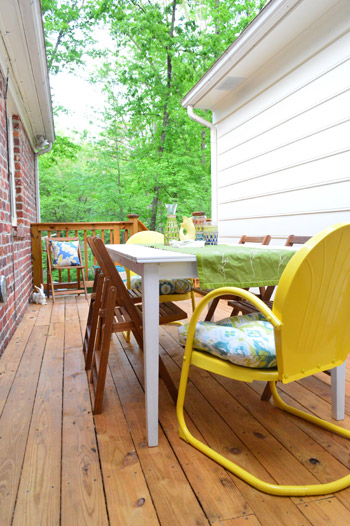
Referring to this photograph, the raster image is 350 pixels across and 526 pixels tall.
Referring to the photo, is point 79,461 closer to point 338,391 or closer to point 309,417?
point 309,417

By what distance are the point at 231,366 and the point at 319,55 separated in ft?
9.60

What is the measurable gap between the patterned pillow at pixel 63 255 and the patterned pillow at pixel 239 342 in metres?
3.81

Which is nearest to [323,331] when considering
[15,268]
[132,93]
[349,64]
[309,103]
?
[349,64]

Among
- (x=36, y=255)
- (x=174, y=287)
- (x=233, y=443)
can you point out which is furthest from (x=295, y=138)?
(x=36, y=255)

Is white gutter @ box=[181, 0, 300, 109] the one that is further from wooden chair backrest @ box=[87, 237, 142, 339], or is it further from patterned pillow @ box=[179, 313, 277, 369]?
patterned pillow @ box=[179, 313, 277, 369]

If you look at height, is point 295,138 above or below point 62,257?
above

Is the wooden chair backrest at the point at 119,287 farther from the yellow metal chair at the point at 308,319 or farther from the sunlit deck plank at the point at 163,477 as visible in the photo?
the yellow metal chair at the point at 308,319

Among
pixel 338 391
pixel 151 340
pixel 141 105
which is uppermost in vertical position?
pixel 141 105

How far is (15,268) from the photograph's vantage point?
3611mm

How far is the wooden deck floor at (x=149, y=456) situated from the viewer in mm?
1204

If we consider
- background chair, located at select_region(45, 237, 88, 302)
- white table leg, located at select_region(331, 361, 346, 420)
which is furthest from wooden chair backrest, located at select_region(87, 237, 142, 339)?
background chair, located at select_region(45, 237, 88, 302)

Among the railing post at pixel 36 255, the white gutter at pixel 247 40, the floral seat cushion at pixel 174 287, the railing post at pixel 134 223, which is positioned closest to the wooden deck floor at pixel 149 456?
the floral seat cushion at pixel 174 287

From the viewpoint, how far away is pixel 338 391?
174 cm

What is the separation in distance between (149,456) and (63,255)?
401 cm
